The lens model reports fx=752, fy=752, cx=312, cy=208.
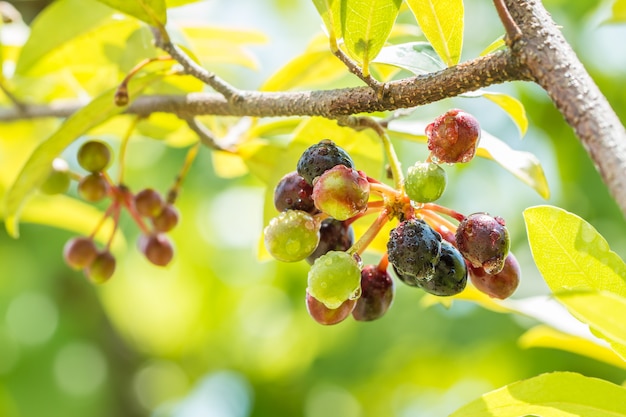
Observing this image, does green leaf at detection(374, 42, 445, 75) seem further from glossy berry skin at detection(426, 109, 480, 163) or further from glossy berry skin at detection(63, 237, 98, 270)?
glossy berry skin at detection(63, 237, 98, 270)

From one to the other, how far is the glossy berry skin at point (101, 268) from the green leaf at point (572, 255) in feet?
3.27

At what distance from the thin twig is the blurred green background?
2.43 m

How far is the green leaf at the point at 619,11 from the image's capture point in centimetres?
159

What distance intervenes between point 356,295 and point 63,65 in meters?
1.13

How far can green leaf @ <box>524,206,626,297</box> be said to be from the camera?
0.92 meters

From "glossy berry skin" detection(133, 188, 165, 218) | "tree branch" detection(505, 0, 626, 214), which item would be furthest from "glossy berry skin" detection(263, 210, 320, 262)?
"glossy berry skin" detection(133, 188, 165, 218)

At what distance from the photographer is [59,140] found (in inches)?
54.4

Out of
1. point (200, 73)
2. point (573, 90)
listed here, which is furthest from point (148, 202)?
point (573, 90)

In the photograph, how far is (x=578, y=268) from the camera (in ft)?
3.04

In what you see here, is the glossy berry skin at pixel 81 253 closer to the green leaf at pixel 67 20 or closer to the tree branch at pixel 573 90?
the green leaf at pixel 67 20

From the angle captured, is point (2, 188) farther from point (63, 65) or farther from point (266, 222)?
point (266, 222)

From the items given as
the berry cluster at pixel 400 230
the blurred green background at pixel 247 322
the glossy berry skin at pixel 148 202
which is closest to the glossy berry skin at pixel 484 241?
the berry cluster at pixel 400 230

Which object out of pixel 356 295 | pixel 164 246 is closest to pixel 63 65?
pixel 164 246

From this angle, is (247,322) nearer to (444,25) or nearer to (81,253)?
(81,253)
